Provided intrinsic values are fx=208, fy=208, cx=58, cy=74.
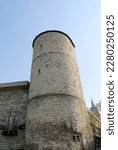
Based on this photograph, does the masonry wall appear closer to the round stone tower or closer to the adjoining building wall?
the adjoining building wall

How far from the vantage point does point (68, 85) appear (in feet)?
44.6

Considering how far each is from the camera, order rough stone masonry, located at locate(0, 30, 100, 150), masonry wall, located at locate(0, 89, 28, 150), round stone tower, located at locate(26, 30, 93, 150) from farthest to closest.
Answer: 1. masonry wall, located at locate(0, 89, 28, 150)
2. rough stone masonry, located at locate(0, 30, 100, 150)
3. round stone tower, located at locate(26, 30, 93, 150)

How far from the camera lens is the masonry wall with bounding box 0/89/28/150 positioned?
13859 millimetres

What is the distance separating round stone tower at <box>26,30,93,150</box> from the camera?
11693 mm

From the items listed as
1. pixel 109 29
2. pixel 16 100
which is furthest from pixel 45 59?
pixel 109 29

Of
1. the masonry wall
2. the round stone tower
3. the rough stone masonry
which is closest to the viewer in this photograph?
the round stone tower

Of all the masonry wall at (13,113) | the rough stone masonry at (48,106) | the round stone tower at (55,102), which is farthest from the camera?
the masonry wall at (13,113)

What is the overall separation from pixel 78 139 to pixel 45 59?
19.8 ft

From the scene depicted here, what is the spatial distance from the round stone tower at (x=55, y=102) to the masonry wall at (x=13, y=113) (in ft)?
5.11

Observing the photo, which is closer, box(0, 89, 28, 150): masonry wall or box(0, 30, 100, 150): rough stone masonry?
box(0, 30, 100, 150): rough stone masonry

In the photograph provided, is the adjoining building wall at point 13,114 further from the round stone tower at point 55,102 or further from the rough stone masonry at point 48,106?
the round stone tower at point 55,102

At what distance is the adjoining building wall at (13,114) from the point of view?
14.0m

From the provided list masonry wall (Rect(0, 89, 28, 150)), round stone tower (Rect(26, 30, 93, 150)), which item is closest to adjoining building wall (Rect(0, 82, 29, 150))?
masonry wall (Rect(0, 89, 28, 150))

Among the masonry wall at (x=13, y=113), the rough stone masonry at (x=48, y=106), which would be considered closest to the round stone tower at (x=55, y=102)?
the rough stone masonry at (x=48, y=106)
